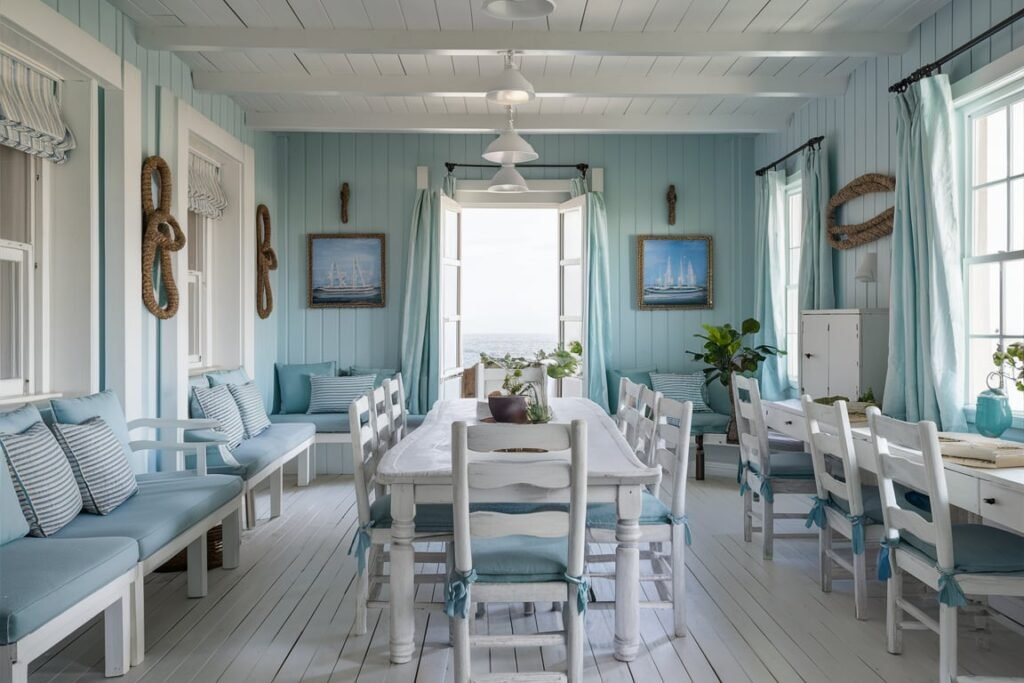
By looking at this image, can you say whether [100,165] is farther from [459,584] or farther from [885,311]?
[885,311]

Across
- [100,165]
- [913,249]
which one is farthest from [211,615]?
[913,249]

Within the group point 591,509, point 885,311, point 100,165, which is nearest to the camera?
point 591,509

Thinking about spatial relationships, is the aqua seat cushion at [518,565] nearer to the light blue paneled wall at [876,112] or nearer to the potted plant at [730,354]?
the light blue paneled wall at [876,112]

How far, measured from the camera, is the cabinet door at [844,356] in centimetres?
454

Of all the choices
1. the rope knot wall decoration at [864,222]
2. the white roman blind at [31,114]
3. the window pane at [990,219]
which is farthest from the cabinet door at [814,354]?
the white roman blind at [31,114]

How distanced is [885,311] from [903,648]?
211 centimetres

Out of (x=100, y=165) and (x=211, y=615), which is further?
(x=100, y=165)

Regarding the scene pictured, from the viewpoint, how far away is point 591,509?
10.4 feet

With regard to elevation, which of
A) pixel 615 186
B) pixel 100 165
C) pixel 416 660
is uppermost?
pixel 615 186

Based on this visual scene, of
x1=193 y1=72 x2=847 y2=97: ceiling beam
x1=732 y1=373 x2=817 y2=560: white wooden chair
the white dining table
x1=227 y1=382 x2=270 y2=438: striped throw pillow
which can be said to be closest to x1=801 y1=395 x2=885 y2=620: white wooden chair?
x1=732 y1=373 x2=817 y2=560: white wooden chair

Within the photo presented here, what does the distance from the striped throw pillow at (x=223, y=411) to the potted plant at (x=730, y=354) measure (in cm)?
355

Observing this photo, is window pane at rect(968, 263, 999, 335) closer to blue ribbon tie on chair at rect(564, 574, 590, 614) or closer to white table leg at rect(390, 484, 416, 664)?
blue ribbon tie on chair at rect(564, 574, 590, 614)

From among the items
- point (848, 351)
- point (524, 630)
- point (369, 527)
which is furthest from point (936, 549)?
point (848, 351)

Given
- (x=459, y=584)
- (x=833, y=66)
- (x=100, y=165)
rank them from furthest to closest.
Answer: (x=833, y=66), (x=100, y=165), (x=459, y=584)
